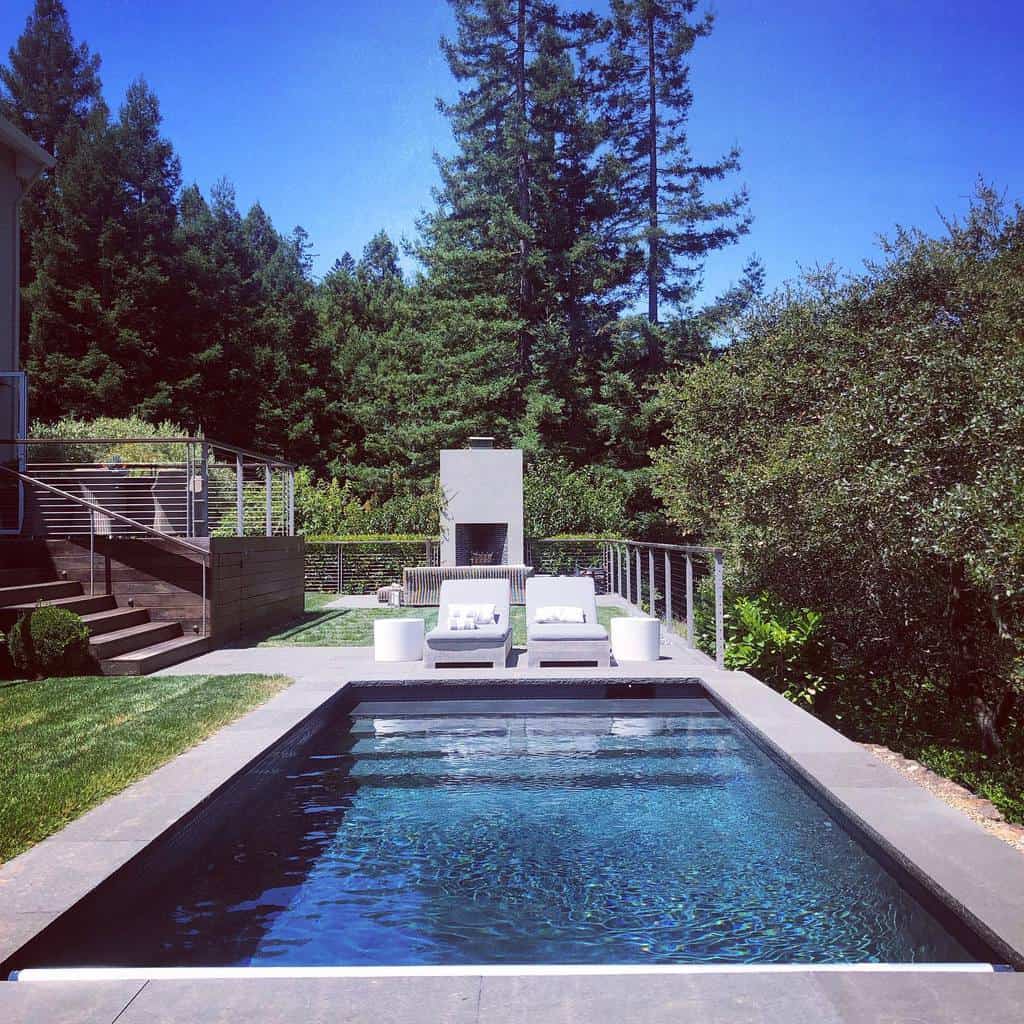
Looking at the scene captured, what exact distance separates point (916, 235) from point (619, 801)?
37.0 feet

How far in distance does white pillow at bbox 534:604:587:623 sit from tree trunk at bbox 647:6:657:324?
21.6 meters

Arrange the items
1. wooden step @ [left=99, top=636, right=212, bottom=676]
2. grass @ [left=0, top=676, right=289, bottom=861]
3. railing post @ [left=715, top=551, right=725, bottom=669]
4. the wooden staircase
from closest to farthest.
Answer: grass @ [left=0, top=676, right=289, bottom=861], wooden step @ [left=99, top=636, right=212, bottom=676], the wooden staircase, railing post @ [left=715, top=551, right=725, bottom=669]

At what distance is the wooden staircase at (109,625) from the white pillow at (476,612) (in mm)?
2828

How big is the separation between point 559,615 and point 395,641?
1.74m

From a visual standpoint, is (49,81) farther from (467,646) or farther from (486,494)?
(467,646)

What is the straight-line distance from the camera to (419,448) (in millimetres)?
31516

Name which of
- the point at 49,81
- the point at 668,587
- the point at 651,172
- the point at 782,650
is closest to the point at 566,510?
the point at 668,587

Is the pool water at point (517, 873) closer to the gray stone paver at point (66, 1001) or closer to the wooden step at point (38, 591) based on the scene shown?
the gray stone paver at point (66, 1001)

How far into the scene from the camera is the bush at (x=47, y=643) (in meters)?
8.84

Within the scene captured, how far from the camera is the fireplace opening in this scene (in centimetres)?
2239

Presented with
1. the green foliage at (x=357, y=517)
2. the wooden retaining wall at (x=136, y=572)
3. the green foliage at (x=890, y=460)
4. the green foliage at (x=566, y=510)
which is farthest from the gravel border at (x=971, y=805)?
the green foliage at (x=357, y=517)

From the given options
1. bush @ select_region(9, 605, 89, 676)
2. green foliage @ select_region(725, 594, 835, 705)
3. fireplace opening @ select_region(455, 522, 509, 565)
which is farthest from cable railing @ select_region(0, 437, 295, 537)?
fireplace opening @ select_region(455, 522, 509, 565)

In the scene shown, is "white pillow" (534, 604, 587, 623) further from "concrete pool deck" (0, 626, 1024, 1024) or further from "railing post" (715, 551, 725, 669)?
"concrete pool deck" (0, 626, 1024, 1024)

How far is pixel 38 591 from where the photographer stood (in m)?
10.4
